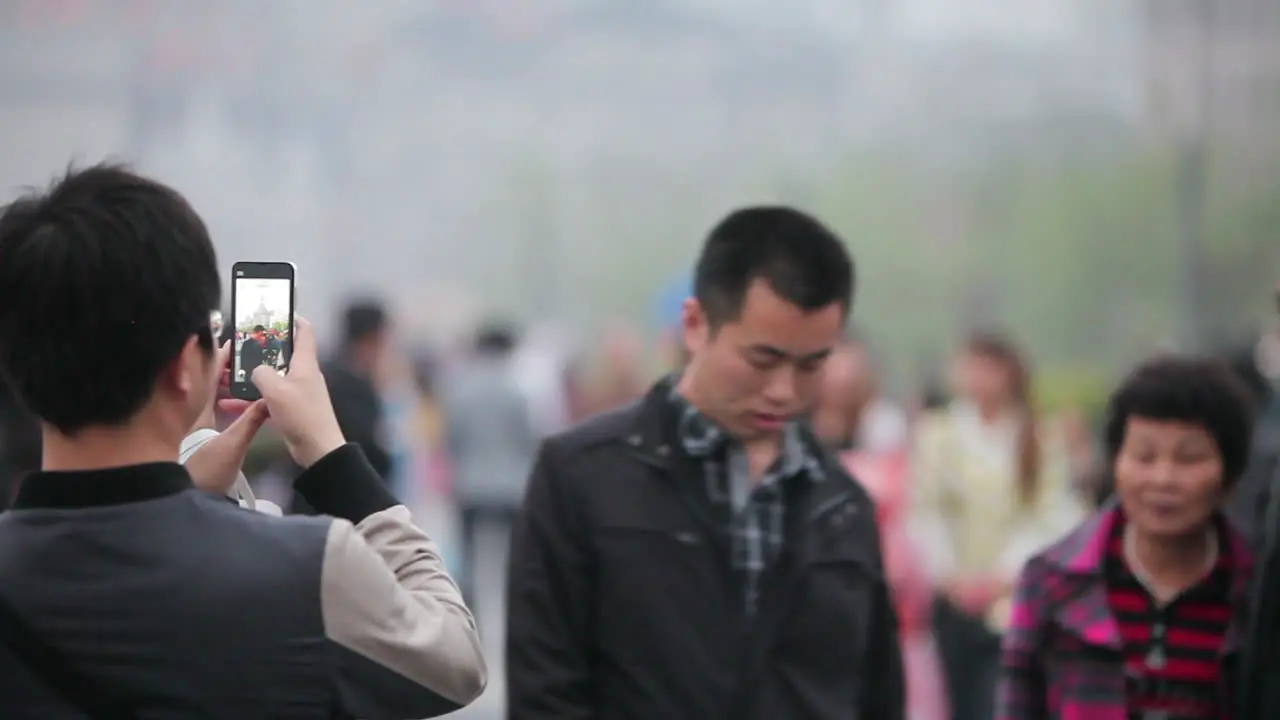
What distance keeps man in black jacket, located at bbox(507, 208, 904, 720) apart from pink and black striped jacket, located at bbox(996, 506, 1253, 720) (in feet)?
0.95

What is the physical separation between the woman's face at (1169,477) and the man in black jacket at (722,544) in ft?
1.75

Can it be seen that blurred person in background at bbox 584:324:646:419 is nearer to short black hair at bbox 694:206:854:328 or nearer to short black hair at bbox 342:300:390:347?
short black hair at bbox 342:300:390:347

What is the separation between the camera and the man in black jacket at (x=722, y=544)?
12.0 ft

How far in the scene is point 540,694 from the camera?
3.61 meters

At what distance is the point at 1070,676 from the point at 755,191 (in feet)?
46.2

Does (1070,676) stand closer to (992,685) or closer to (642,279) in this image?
(992,685)

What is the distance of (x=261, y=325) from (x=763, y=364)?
1535mm

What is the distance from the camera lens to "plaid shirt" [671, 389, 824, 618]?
3740 millimetres

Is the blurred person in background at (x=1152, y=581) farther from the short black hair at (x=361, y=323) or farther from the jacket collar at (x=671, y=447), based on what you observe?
the short black hair at (x=361, y=323)

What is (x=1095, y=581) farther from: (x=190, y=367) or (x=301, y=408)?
(x=190, y=367)

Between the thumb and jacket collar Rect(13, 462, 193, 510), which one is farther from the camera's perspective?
the thumb

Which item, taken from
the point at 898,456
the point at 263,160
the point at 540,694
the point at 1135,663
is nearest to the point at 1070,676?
the point at 1135,663

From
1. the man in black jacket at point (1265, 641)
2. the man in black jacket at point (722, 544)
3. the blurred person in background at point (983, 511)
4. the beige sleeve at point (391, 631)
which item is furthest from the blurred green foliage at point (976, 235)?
the beige sleeve at point (391, 631)

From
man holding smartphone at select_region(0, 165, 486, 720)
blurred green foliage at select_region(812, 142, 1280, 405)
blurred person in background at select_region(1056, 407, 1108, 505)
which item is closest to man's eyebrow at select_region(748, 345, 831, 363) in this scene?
man holding smartphone at select_region(0, 165, 486, 720)
